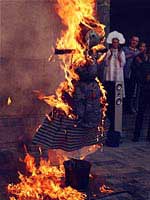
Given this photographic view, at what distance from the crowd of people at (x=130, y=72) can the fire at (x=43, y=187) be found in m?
3.38

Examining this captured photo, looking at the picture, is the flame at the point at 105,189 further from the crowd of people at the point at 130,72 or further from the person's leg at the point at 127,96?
the person's leg at the point at 127,96

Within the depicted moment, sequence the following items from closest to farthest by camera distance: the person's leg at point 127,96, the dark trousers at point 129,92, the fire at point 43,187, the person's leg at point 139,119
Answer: the fire at point 43,187 < the person's leg at point 139,119 < the dark trousers at point 129,92 < the person's leg at point 127,96

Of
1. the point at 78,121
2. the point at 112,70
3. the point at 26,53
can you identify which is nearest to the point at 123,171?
the point at 78,121

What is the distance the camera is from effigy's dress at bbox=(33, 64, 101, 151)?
256 inches

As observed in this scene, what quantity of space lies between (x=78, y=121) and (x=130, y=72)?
185 inches

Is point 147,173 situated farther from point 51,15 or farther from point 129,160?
point 51,15

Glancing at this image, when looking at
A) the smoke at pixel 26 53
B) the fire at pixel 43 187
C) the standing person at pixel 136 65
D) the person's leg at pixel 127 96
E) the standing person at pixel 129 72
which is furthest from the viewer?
the person's leg at pixel 127 96

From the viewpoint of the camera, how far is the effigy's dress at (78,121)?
21.3 ft

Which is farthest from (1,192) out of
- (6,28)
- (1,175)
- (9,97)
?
(6,28)

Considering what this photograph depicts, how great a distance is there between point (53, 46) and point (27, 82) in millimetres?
914

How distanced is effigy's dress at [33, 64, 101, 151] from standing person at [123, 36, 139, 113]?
4445 mm

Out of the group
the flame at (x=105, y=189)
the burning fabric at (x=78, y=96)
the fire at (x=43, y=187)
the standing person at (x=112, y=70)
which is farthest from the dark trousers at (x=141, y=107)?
the burning fabric at (x=78, y=96)

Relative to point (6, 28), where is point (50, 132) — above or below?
below

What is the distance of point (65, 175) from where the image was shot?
265 inches
